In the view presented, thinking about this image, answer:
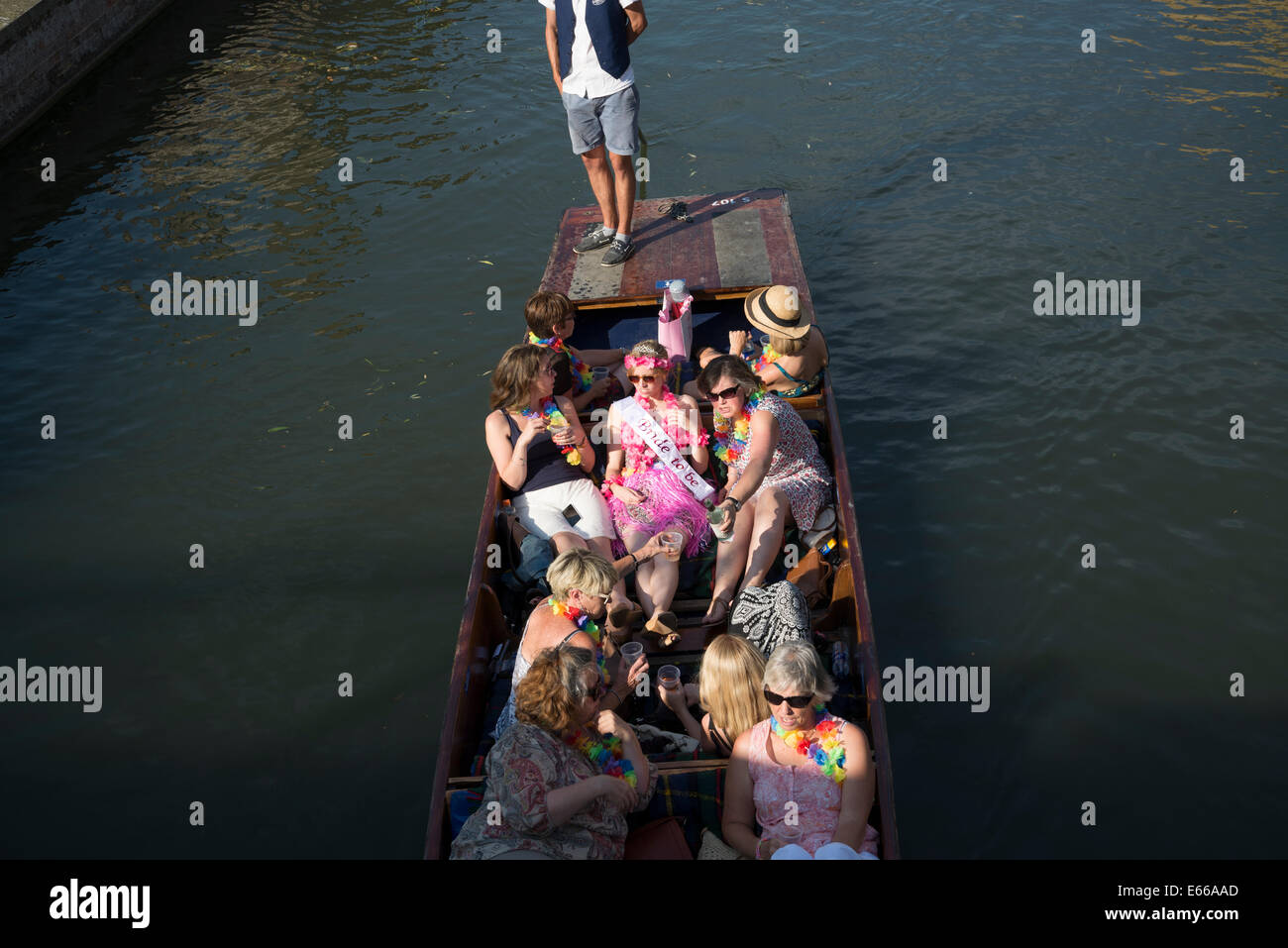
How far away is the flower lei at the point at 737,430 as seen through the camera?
5.18 m

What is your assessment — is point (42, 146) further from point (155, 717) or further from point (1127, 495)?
point (1127, 495)

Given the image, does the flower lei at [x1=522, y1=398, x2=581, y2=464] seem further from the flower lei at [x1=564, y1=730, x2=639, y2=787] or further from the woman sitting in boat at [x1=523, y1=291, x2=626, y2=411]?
the flower lei at [x1=564, y1=730, x2=639, y2=787]

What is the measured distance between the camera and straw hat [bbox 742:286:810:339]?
5.66 m

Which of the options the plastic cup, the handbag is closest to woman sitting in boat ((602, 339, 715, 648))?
the handbag

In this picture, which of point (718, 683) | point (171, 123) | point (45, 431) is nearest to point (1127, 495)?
point (718, 683)

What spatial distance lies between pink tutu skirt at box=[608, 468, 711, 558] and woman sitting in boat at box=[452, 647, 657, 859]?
1606mm

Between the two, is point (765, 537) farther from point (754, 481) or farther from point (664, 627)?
point (664, 627)

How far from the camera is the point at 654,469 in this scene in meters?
5.46

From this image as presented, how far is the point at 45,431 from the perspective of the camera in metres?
8.01

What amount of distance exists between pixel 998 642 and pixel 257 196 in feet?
27.8

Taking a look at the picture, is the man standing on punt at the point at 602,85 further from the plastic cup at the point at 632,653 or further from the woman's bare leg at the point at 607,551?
the plastic cup at the point at 632,653

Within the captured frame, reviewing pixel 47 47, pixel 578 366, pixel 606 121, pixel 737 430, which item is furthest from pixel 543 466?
pixel 47 47

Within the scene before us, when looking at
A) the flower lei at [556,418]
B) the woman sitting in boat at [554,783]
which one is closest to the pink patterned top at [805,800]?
the woman sitting in boat at [554,783]
